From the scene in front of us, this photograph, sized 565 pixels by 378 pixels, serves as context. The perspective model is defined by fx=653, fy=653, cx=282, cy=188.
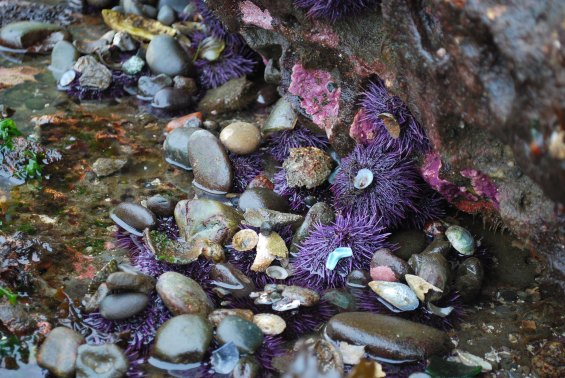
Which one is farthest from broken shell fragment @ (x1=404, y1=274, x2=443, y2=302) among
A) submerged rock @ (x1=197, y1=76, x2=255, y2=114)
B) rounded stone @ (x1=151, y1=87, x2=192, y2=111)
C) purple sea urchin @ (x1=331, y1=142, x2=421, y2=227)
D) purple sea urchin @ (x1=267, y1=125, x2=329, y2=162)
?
rounded stone @ (x1=151, y1=87, x2=192, y2=111)

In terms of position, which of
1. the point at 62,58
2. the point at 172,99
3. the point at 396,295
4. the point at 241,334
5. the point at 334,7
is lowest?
the point at 62,58

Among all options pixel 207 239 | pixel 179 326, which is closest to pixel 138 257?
pixel 207 239

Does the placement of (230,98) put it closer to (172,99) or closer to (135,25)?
(172,99)

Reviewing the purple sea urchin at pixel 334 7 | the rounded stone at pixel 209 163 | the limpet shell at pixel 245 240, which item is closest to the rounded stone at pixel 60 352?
the limpet shell at pixel 245 240

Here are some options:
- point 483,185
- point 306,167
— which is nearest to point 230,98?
point 306,167

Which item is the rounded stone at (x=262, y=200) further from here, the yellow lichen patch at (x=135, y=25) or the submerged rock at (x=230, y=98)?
the yellow lichen patch at (x=135, y=25)
